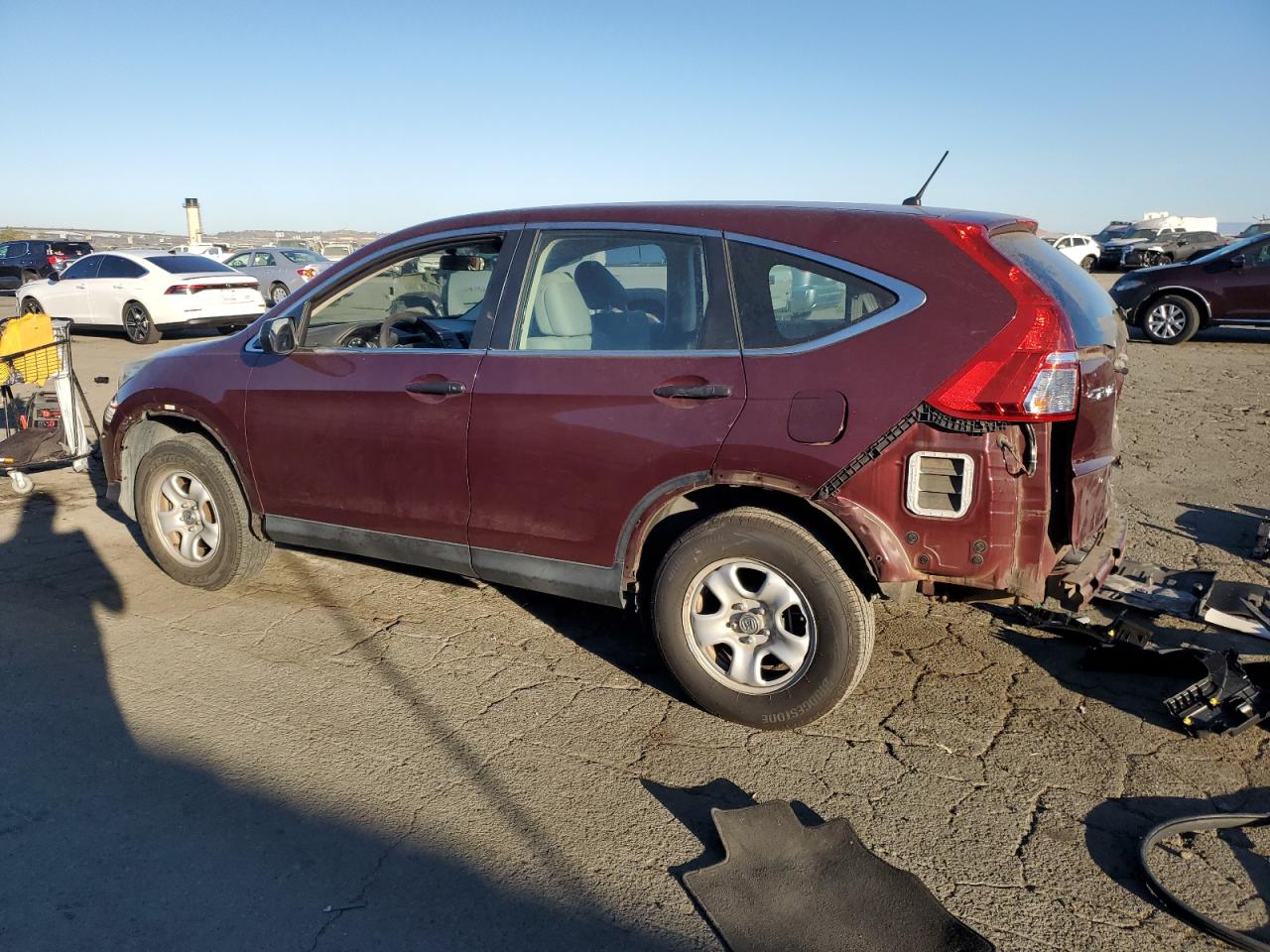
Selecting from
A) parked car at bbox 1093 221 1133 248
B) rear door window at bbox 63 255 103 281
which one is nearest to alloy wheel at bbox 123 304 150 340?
rear door window at bbox 63 255 103 281

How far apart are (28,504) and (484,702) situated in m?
A: 4.77

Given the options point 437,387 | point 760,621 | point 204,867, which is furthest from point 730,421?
point 204,867

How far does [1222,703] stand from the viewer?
11.5 ft

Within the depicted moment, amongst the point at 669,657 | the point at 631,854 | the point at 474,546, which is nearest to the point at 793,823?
the point at 631,854

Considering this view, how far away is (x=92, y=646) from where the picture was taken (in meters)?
4.43

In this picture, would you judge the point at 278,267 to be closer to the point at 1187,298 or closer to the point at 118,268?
the point at 118,268

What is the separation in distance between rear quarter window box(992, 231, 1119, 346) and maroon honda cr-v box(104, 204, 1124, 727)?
2cm

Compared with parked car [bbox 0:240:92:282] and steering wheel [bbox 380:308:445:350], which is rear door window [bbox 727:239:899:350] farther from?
parked car [bbox 0:240:92:282]

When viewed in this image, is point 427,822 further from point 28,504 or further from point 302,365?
point 28,504

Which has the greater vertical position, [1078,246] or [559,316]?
[1078,246]

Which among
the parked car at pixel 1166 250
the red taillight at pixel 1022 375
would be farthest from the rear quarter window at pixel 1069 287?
the parked car at pixel 1166 250

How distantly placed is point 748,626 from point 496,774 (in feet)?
3.42

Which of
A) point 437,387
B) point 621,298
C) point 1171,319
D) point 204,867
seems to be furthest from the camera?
point 1171,319

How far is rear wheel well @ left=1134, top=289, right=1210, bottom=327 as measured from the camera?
1445 cm
